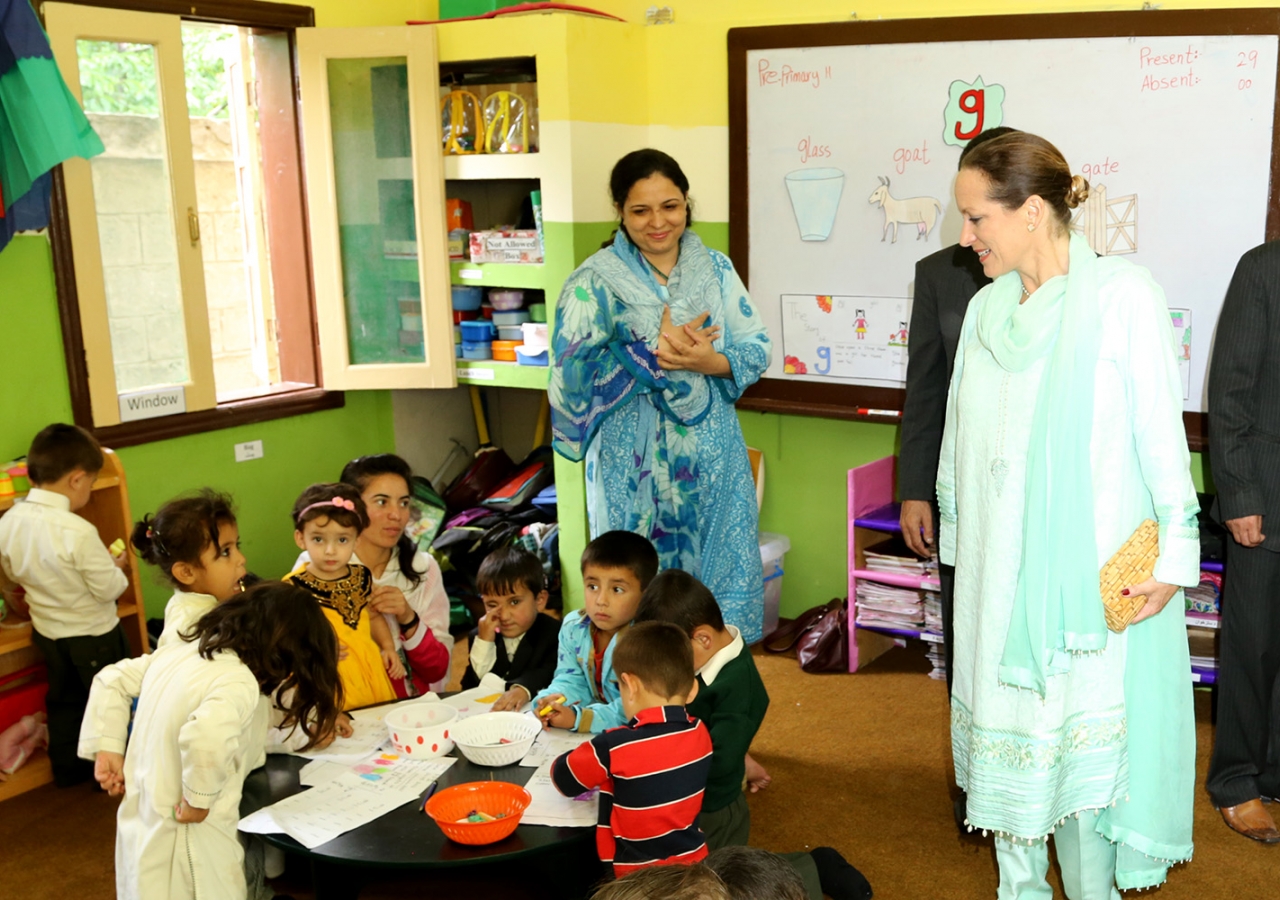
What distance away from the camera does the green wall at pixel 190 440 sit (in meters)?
3.69

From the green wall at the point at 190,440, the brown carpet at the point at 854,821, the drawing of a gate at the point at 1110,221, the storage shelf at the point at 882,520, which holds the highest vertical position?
the drawing of a gate at the point at 1110,221

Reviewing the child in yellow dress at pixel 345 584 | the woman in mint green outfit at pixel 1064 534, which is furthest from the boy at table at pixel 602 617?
the woman in mint green outfit at pixel 1064 534

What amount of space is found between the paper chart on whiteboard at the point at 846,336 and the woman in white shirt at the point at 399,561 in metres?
1.58

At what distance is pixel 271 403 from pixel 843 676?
2.29 m

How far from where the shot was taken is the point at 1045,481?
2043 millimetres

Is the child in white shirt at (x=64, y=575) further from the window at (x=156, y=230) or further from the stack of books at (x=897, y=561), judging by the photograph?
the stack of books at (x=897, y=561)

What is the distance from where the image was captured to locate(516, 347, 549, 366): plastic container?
14.4ft

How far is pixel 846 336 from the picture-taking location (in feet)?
13.6

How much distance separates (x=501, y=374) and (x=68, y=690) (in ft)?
5.87

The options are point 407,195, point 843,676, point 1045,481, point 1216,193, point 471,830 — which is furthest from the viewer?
point 407,195

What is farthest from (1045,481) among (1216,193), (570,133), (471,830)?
(570,133)

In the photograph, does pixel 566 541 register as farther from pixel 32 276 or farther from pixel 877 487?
pixel 32 276

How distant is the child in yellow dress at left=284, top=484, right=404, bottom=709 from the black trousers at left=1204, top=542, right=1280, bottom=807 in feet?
6.85

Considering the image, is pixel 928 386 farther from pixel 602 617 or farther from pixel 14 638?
pixel 14 638
